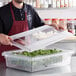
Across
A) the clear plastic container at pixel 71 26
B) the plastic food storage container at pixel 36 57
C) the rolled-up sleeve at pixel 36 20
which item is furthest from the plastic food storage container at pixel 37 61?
the clear plastic container at pixel 71 26

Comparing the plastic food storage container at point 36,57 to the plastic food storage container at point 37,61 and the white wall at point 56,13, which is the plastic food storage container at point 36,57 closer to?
the plastic food storage container at point 37,61

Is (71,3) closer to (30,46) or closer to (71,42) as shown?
(71,42)

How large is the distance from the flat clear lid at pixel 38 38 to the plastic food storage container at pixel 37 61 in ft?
0.28

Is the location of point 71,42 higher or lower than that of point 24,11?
lower

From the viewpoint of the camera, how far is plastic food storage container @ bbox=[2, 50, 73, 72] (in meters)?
1.81

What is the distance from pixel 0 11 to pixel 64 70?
137cm

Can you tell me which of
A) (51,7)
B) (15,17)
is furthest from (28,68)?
(51,7)

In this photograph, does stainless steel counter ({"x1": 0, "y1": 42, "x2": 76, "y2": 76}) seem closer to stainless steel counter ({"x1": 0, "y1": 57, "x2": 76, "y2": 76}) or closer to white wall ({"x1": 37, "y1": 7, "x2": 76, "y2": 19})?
stainless steel counter ({"x1": 0, "y1": 57, "x2": 76, "y2": 76})

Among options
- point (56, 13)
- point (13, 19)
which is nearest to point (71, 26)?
point (56, 13)

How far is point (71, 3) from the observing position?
14.4 ft

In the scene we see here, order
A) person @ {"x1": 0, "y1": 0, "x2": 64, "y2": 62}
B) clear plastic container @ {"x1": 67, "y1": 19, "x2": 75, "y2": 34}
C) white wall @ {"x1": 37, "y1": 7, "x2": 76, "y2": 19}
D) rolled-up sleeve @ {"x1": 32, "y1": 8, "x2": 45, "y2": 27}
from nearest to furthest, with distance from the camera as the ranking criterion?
1. person @ {"x1": 0, "y1": 0, "x2": 64, "y2": 62}
2. rolled-up sleeve @ {"x1": 32, "y1": 8, "x2": 45, "y2": 27}
3. clear plastic container @ {"x1": 67, "y1": 19, "x2": 75, "y2": 34}
4. white wall @ {"x1": 37, "y1": 7, "x2": 76, "y2": 19}

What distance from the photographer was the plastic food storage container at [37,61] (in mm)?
1813

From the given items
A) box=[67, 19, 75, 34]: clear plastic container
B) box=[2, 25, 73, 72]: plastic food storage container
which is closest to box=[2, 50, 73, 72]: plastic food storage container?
box=[2, 25, 73, 72]: plastic food storage container

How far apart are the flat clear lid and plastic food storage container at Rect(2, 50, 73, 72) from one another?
0.28ft
